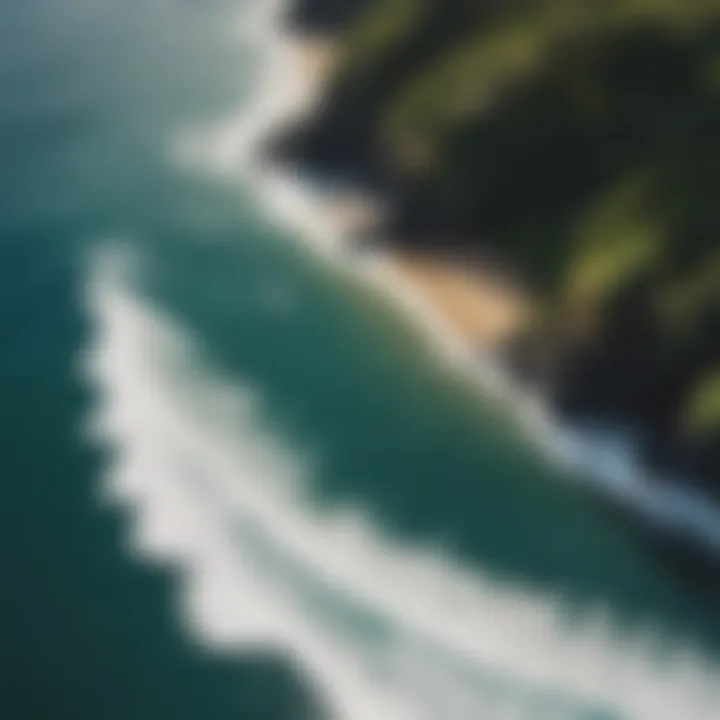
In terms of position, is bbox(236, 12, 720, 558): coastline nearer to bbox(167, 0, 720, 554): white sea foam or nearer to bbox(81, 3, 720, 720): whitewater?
bbox(167, 0, 720, 554): white sea foam

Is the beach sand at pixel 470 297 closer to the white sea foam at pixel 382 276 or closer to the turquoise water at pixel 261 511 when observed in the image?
the white sea foam at pixel 382 276

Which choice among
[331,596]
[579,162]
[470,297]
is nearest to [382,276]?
[470,297]

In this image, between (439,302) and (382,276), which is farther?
(382,276)

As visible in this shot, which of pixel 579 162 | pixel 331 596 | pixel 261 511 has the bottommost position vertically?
pixel 331 596

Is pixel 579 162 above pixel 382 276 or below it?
above

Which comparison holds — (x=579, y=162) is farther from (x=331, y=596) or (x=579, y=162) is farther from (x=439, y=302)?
(x=331, y=596)

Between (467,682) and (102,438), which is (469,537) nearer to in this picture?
(467,682)

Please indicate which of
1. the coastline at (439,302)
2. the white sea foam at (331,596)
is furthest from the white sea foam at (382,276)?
the white sea foam at (331,596)

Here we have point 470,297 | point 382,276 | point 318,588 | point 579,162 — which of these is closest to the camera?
point 318,588
